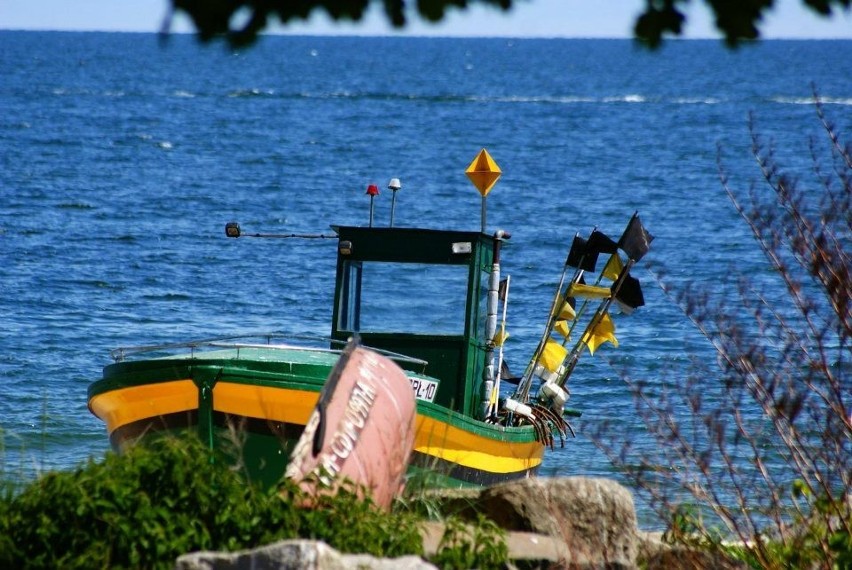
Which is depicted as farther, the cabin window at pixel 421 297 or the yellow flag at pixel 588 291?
the yellow flag at pixel 588 291

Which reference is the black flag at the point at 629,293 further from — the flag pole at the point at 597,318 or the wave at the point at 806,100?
the wave at the point at 806,100

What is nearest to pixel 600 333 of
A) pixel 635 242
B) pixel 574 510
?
pixel 635 242

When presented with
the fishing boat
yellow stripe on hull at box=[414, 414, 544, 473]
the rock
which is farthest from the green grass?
yellow stripe on hull at box=[414, 414, 544, 473]

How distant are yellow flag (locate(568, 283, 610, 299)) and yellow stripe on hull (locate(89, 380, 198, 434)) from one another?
13.6 feet

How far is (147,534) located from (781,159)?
54.5 meters

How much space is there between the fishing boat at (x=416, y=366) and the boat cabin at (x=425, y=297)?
0.01 meters

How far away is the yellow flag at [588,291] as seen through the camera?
13.4m

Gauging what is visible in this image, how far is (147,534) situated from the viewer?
669 centimetres

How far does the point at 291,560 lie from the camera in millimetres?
6082

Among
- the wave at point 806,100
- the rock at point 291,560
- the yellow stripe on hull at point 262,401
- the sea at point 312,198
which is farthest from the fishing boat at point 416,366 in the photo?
the wave at point 806,100

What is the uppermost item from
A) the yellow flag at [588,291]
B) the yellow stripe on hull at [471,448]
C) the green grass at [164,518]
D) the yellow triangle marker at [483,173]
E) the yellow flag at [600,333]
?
the yellow triangle marker at [483,173]

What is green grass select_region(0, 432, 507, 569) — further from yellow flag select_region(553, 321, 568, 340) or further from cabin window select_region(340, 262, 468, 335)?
yellow flag select_region(553, 321, 568, 340)

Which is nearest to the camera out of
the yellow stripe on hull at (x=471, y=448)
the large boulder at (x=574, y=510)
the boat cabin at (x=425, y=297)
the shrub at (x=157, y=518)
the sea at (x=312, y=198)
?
the shrub at (x=157, y=518)

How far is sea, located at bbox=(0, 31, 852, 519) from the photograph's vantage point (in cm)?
2244
